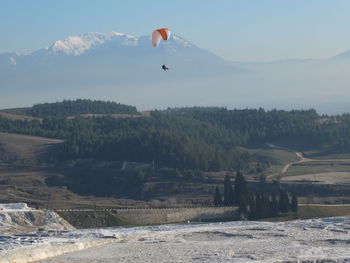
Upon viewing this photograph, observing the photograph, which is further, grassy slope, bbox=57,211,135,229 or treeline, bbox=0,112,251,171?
treeline, bbox=0,112,251,171

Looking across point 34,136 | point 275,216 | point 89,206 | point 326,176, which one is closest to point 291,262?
point 275,216

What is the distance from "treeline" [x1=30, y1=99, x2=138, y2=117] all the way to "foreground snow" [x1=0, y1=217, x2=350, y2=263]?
12259cm

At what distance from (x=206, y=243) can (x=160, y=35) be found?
19824 millimetres

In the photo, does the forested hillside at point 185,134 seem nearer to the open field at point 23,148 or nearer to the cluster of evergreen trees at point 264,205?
the open field at point 23,148

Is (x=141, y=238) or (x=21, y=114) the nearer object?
(x=141, y=238)

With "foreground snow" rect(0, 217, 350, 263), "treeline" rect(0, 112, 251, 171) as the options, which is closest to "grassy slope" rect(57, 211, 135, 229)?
"foreground snow" rect(0, 217, 350, 263)

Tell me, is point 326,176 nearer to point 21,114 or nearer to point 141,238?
point 141,238

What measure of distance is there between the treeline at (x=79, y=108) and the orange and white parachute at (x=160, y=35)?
115 meters

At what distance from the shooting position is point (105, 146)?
118 metres

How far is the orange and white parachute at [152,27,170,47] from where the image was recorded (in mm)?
58284

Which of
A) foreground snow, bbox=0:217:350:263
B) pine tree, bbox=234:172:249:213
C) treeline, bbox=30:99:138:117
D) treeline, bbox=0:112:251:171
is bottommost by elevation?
foreground snow, bbox=0:217:350:263

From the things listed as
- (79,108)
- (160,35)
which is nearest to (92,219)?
(160,35)

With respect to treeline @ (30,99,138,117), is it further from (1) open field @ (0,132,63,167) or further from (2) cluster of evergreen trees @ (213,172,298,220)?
(2) cluster of evergreen trees @ (213,172,298,220)

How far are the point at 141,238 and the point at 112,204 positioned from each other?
33879mm
